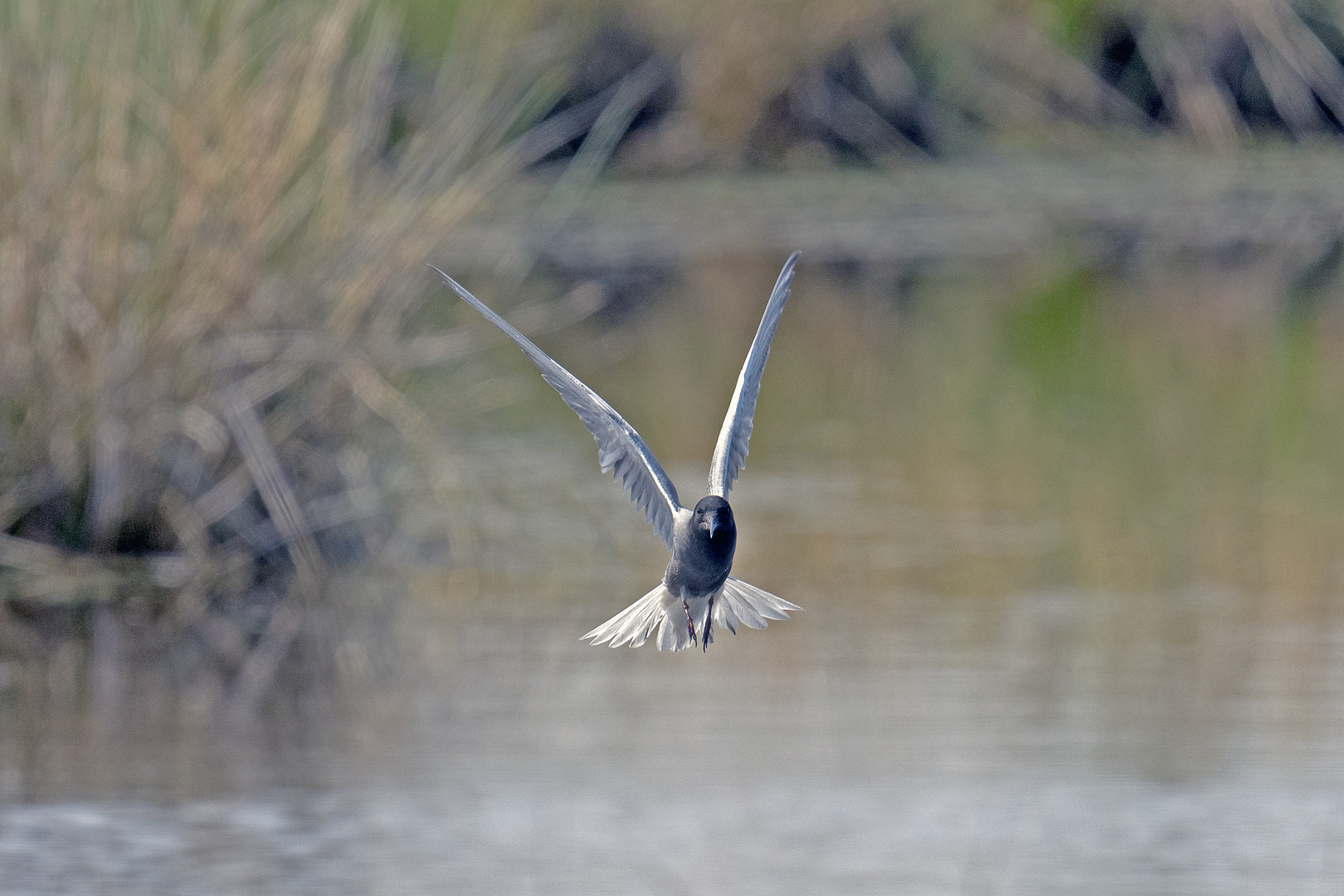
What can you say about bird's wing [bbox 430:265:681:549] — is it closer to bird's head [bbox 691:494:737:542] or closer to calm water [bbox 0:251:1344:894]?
bird's head [bbox 691:494:737:542]

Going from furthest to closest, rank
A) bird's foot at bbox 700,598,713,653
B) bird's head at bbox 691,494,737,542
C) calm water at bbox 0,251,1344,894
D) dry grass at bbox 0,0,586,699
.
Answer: dry grass at bbox 0,0,586,699 < calm water at bbox 0,251,1344,894 < bird's foot at bbox 700,598,713,653 < bird's head at bbox 691,494,737,542

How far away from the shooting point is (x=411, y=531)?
10.3 meters

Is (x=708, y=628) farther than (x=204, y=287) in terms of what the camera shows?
No

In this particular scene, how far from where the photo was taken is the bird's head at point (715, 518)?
4328 mm

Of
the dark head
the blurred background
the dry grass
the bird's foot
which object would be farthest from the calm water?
the dark head

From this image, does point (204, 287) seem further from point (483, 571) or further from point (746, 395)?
point (746, 395)

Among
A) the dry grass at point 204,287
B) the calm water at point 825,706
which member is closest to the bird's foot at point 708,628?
the calm water at point 825,706

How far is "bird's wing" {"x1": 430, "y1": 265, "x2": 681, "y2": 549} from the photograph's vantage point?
4398mm

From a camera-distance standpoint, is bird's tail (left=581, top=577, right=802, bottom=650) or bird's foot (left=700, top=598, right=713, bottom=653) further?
bird's tail (left=581, top=577, right=802, bottom=650)

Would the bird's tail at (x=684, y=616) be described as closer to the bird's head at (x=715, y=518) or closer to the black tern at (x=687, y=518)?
the black tern at (x=687, y=518)

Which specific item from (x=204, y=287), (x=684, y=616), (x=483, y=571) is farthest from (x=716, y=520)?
(x=483, y=571)

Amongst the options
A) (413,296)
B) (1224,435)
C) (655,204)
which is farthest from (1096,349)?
(413,296)

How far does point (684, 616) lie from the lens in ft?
15.5

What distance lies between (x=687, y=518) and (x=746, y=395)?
0.27 metres
